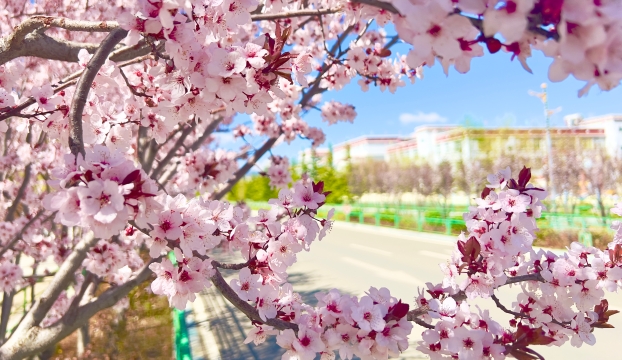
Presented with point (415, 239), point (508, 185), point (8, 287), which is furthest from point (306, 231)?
point (415, 239)

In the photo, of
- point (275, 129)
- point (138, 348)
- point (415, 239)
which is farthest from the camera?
point (415, 239)

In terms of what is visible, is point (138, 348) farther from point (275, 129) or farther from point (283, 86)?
point (283, 86)

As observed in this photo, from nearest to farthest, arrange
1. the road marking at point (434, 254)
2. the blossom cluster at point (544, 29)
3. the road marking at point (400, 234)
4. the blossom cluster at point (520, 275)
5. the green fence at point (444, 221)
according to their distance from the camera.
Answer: the blossom cluster at point (544, 29) < the blossom cluster at point (520, 275) < the road marking at point (434, 254) < the green fence at point (444, 221) < the road marking at point (400, 234)

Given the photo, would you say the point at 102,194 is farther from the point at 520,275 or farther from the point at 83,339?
the point at 83,339

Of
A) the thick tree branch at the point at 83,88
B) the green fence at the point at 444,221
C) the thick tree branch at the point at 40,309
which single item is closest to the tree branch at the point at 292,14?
the thick tree branch at the point at 83,88

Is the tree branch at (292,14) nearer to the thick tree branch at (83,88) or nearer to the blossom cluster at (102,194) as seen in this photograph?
the thick tree branch at (83,88)

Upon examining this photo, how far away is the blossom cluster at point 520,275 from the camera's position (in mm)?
1772

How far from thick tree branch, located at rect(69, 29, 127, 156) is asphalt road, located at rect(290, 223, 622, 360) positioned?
551cm

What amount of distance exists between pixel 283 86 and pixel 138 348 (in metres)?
4.71

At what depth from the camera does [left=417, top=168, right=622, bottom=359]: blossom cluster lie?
5.82 ft

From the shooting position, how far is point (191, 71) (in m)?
1.38

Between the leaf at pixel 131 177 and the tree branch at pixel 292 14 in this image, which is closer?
the leaf at pixel 131 177

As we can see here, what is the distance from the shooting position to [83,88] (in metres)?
1.32

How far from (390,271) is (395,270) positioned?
0.52 feet
